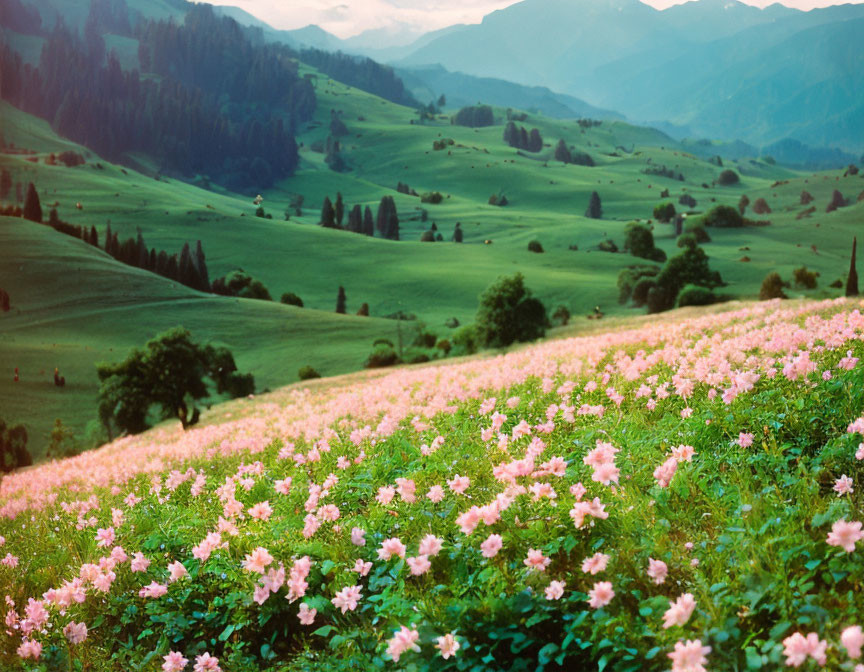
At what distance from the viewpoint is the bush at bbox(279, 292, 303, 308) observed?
186 feet

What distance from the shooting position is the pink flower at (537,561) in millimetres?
3664

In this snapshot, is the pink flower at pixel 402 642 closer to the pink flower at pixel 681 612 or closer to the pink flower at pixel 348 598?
Result: the pink flower at pixel 348 598

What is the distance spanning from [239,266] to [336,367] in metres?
23.3

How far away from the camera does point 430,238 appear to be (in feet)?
342

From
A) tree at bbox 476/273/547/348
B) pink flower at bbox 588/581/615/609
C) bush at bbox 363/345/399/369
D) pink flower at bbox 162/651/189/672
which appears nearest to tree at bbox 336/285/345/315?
bush at bbox 363/345/399/369

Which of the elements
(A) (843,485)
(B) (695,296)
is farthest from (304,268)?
(A) (843,485)

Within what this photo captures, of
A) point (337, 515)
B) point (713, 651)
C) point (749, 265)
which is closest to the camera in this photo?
point (713, 651)

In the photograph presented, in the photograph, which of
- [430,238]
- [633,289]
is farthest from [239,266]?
[430,238]

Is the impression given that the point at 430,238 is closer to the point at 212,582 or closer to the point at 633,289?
the point at 633,289

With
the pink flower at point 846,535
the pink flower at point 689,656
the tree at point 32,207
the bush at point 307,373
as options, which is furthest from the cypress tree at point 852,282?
the tree at point 32,207

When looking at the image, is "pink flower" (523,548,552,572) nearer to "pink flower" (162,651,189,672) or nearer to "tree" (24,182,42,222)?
"pink flower" (162,651,189,672)

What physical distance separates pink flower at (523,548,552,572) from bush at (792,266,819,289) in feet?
192

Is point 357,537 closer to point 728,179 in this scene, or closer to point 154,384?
point 154,384

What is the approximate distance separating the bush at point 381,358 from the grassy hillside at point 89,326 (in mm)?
822
